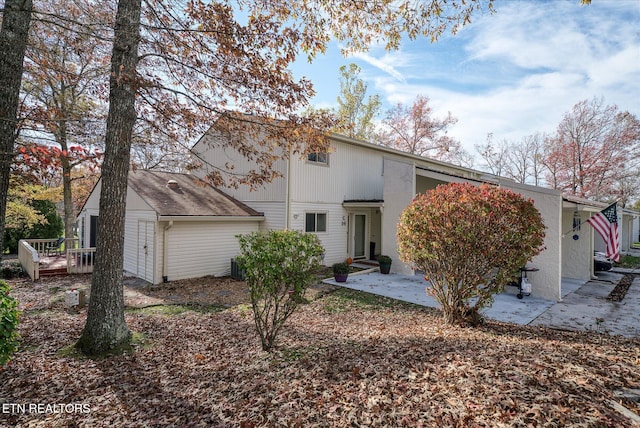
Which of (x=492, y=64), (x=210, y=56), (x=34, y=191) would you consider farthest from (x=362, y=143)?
(x=34, y=191)

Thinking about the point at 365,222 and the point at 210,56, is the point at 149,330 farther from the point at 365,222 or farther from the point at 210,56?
the point at 365,222

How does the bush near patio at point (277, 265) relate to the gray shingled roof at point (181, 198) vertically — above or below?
below

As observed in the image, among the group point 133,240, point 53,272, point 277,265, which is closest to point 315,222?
point 133,240

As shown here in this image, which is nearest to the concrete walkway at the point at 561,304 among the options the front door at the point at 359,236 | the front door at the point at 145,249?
the front door at the point at 359,236

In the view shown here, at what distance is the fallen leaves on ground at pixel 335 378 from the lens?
9.61 feet

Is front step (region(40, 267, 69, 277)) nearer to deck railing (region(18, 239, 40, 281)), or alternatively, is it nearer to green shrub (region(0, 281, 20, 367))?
deck railing (region(18, 239, 40, 281))

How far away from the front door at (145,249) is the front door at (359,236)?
8.39 meters

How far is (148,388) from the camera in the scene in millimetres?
3980

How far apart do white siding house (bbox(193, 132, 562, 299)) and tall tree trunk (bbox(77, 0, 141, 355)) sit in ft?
18.0

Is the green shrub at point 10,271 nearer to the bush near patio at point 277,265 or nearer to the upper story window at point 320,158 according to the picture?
the upper story window at point 320,158

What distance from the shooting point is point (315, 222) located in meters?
13.2

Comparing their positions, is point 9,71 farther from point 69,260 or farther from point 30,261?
point 30,261

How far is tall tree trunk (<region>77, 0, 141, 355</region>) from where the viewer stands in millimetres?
5055

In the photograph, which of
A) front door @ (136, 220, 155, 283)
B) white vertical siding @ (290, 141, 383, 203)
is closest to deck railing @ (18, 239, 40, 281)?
front door @ (136, 220, 155, 283)
